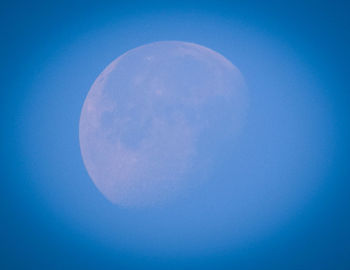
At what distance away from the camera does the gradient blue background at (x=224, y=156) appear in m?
3.42

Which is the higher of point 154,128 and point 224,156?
point 154,128

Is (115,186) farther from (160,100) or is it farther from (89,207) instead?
(160,100)

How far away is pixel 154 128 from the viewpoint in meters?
3.91

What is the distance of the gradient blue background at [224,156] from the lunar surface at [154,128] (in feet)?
0.60

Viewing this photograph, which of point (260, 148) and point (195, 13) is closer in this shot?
point (195, 13)

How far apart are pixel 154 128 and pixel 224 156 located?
0.94 m

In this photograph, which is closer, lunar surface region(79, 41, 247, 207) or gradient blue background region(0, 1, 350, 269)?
gradient blue background region(0, 1, 350, 269)

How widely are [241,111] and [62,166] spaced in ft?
7.45

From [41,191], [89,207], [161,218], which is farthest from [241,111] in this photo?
[41,191]

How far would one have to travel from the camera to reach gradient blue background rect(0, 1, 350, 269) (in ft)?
11.2

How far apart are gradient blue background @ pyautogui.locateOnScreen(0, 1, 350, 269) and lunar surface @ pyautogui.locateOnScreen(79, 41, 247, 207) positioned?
7.2 inches

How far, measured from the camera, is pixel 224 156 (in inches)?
155

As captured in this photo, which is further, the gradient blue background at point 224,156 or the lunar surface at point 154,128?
the lunar surface at point 154,128

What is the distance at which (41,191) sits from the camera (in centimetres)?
374
